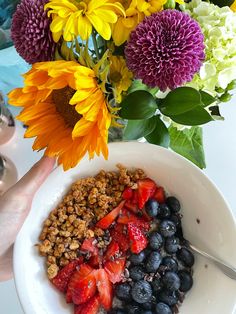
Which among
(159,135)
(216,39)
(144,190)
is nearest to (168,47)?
(216,39)

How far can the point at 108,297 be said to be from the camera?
0.60 metres

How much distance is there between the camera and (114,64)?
464 mm

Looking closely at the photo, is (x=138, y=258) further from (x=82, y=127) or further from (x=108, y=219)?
(x=82, y=127)

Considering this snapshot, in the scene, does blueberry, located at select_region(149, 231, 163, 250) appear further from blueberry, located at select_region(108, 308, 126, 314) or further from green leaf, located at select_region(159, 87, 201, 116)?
green leaf, located at select_region(159, 87, 201, 116)

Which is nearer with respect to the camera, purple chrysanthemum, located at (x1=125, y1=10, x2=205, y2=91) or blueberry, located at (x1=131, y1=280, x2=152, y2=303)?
purple chrysanthemum, located at (x1=125, y1=10, x2=205, y2=91)

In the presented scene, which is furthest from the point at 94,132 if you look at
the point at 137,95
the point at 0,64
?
the point at 0,64

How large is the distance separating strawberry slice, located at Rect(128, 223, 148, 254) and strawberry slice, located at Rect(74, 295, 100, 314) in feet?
0.27

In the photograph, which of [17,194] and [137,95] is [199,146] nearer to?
[137,95]

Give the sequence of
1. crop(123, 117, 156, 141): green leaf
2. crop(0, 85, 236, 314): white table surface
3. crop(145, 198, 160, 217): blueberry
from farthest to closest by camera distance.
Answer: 1. crop(0, 85, 236, 314): white table surface
2. crop(145, 198, 160, 217): blueberry
3. crop(123, 117, 156, 141): green leaf

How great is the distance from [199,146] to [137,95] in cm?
17

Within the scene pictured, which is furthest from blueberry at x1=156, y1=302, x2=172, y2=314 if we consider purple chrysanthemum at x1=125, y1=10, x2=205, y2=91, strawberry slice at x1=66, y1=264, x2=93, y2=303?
purple chrysanthemum at x1=125, y1=10, x2=205, y2=91

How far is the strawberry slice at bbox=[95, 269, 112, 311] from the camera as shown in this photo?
593 millimetres

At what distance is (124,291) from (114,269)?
3cm

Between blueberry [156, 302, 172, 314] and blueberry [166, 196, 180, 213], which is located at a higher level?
blueberry [166, 196, 180, 213]
